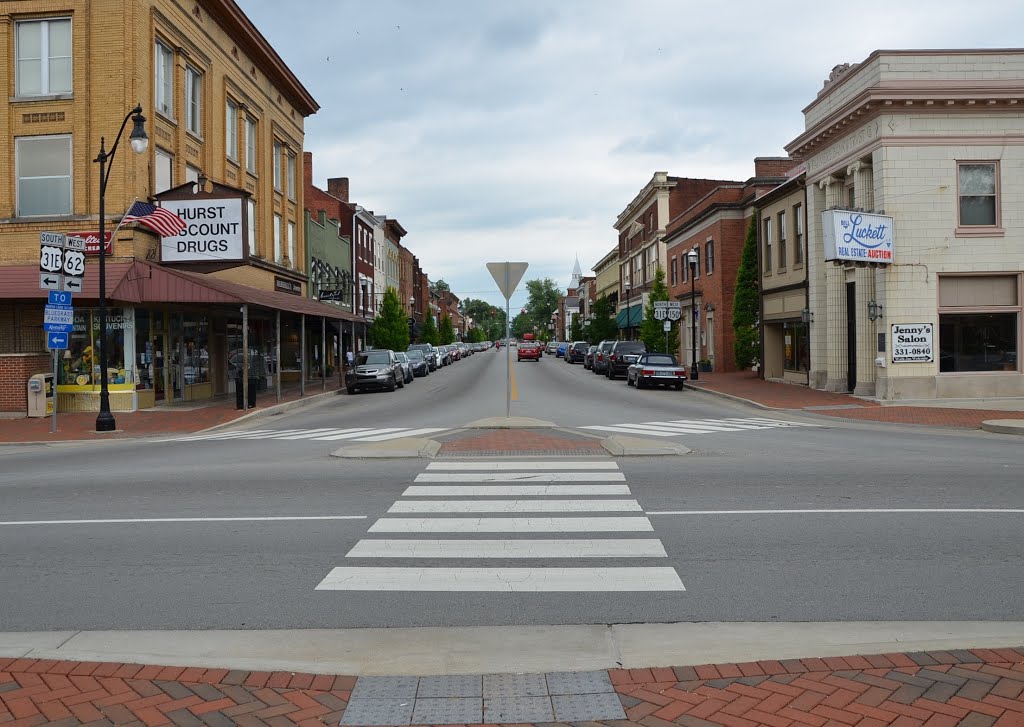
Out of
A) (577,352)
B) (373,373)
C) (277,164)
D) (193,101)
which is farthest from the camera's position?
(577,352)

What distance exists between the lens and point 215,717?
4113mm

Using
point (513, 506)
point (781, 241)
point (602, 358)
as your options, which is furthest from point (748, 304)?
point (513, 506)

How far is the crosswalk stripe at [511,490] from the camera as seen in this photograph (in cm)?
984

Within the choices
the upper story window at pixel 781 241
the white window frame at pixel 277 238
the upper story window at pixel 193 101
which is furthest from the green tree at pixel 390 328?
the upper story window at pixel 781 241

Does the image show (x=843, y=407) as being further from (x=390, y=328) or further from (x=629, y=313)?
(x=629, y=313)

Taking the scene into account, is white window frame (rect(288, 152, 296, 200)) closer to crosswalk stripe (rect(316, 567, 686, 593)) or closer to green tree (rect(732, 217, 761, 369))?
green tree (rect(732, 217, 761, 369))

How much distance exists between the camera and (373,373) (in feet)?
111

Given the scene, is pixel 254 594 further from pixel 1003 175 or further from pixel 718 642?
pixel 1003 175

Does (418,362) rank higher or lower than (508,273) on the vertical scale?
lower

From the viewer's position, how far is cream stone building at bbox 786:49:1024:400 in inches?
915

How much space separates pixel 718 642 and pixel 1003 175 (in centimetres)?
2357

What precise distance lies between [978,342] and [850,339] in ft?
13.1

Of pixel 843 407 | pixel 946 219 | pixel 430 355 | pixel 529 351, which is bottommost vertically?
pixel 843 407

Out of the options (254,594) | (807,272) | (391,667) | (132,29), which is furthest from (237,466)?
(807,272)
